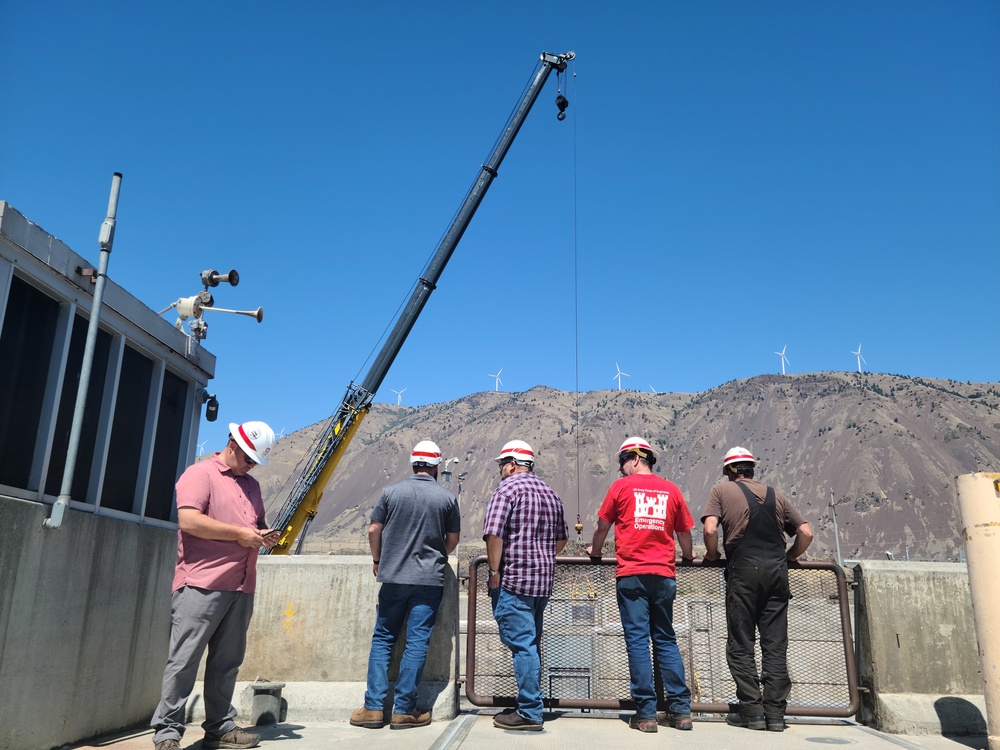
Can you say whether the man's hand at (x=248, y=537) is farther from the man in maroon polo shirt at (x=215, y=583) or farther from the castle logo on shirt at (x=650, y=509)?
the castle logo on shirt at (x=650, y=509)

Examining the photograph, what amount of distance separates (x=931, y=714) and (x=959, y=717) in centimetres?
19

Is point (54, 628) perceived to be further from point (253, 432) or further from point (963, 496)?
point (963, 496)

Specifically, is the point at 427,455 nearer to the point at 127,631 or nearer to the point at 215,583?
the point at 215,583

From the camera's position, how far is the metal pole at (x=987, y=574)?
469 cm

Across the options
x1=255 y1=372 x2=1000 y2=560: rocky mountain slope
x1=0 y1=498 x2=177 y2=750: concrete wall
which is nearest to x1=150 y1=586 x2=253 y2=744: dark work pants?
x1=0 y1=498 x2=177 y2=750: concrete wall

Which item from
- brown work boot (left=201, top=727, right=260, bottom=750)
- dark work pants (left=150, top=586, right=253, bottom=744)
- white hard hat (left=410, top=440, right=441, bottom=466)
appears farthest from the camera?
white hard hat (left=410, top=440, right=441, bottom=466)

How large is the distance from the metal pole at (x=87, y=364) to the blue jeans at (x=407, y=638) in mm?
2126

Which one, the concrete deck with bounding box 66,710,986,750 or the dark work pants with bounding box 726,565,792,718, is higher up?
the dark work pants with bounding box 726,565,792,718

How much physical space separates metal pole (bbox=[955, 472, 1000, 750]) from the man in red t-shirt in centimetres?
172

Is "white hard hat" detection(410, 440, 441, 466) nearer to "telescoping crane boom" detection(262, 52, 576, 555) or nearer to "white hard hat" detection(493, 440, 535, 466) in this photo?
"white hard hat" detection(493, 440, 535, 466)

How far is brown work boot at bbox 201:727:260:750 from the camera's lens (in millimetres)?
4691

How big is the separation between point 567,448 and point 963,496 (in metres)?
161

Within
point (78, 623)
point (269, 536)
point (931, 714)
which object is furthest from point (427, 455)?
point (931, 714)

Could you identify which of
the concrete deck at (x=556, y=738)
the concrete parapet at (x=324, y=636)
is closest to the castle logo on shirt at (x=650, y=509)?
the concrete deck at (x=556, y=738)
